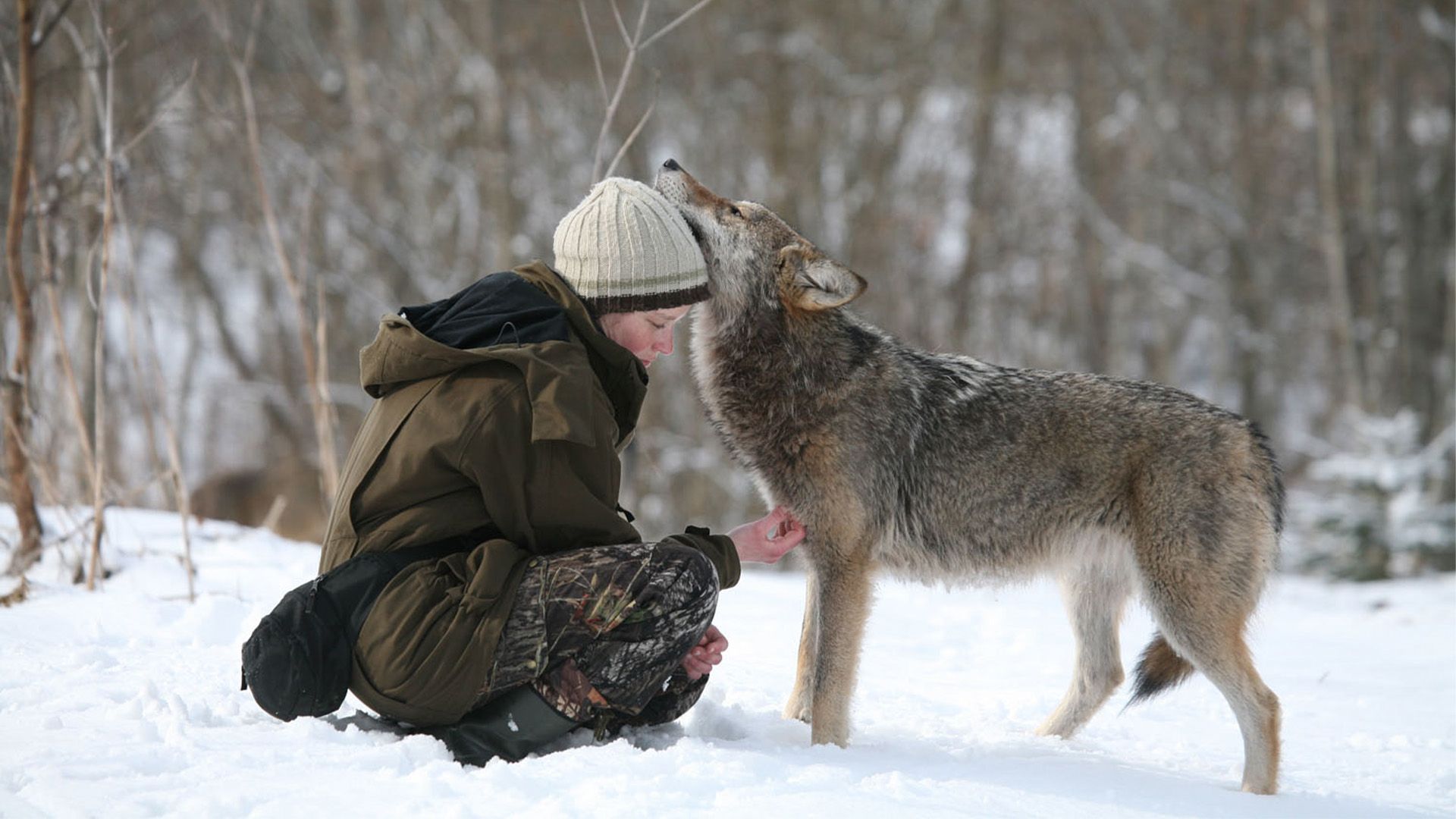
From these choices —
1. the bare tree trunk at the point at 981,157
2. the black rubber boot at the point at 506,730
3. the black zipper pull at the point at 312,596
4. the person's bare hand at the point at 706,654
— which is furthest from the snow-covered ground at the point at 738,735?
the bare tree trunk at the point at 981,157

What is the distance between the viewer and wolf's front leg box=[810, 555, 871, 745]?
363cm

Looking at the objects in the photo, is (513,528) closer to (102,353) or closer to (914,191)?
(102,353)

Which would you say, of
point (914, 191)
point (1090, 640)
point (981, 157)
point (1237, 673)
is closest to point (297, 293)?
point (1090, 640)

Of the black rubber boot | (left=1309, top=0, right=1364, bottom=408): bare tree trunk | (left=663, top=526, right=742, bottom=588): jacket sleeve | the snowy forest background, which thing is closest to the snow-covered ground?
the black rubber boot

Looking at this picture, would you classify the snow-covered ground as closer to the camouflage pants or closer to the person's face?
the camouflage pants

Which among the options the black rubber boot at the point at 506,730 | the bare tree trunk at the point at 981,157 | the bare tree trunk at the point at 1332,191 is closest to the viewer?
the black rubber boot at the point at 506,730

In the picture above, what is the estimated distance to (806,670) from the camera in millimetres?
3939

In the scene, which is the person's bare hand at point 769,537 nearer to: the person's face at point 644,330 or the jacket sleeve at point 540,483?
the jacket sleeve at point 540,483

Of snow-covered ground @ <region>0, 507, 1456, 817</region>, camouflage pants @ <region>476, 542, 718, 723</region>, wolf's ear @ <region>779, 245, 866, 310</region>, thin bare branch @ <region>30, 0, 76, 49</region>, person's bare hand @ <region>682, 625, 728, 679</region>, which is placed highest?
thin bare branch @ <region>30, 0, 76, 49</region>

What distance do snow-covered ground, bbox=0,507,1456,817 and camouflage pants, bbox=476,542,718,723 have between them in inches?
7.0

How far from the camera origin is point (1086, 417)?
399 centimetres

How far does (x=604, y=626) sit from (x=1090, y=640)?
2.10m

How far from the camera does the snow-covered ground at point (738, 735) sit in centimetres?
262

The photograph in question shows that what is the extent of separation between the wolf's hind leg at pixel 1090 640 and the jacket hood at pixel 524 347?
195cm
